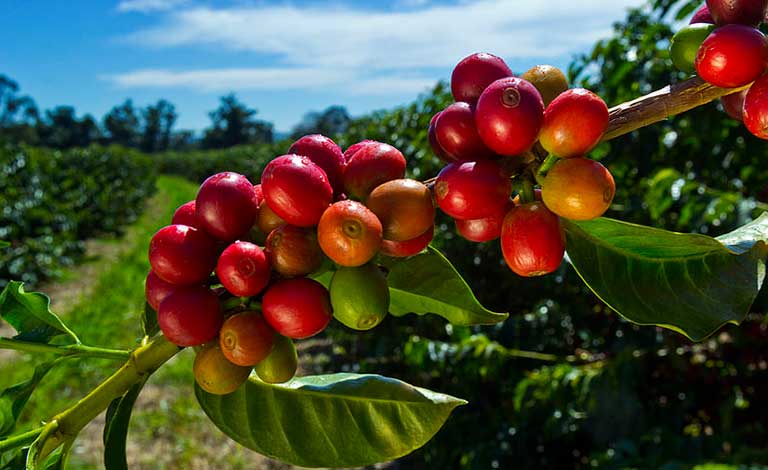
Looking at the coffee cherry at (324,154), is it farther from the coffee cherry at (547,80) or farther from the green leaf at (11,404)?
the green leaf at (11,404)

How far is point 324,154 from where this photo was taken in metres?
0.74

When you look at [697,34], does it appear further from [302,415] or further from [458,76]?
[302,415]

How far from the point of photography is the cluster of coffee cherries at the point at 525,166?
625 mm

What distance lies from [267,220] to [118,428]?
0.30 meters

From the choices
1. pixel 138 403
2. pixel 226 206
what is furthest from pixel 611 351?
pixel 138 403

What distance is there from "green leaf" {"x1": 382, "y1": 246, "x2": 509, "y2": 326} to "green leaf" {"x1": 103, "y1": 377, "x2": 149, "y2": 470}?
0.33 meters

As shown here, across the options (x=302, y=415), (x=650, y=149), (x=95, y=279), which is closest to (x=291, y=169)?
(x=302, y=415)

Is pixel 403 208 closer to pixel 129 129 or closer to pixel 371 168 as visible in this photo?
pixel 371 168

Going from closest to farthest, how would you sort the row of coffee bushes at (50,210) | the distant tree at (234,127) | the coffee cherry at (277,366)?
the coffee cherry at (277,366) < the row of coffee bushes at (50,210) < the distant tree at (234,127)

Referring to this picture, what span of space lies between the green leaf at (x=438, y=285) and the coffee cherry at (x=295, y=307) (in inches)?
5.9

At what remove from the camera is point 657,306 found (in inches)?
27.8

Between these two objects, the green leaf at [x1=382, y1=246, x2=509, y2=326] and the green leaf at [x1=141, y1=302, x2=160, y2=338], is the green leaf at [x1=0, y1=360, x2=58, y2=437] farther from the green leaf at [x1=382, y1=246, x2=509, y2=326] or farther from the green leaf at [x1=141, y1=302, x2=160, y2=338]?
the green leaf at [x1=382, y1=246, x2=509, y2=326]

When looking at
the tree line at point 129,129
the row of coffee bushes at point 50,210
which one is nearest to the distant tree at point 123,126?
the tree line at point 129,129

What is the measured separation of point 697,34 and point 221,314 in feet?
2.00
